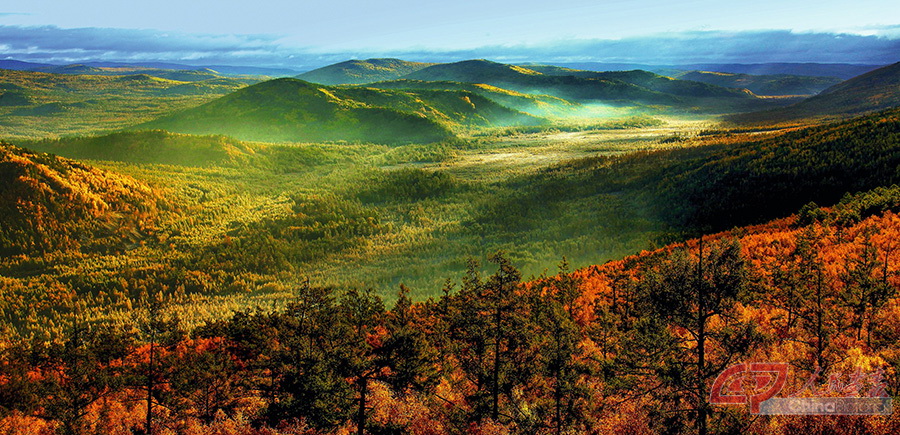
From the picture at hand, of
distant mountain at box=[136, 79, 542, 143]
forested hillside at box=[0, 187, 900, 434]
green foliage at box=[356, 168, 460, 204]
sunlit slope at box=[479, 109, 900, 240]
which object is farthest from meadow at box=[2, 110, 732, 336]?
distant mountain at box=[136, 79, 542, 143]

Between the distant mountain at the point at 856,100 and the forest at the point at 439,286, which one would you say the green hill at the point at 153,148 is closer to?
the forest at the point at 439,286

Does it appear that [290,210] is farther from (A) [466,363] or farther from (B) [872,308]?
(B) [872,308]

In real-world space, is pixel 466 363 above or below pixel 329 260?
above

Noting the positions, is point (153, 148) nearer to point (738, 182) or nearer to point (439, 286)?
point (439, 286)

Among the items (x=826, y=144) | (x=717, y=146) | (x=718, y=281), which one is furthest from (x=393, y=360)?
(x=717, y=146)

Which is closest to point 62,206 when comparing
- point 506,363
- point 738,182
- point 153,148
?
point 153,148
